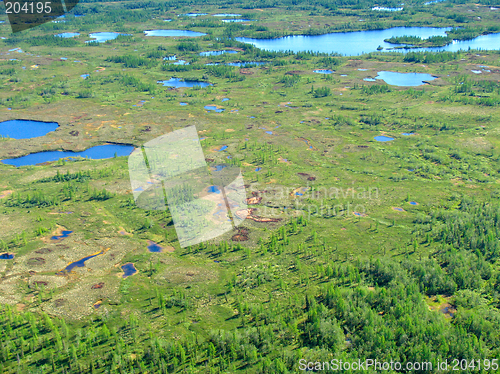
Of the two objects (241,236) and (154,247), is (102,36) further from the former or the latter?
(241,236)

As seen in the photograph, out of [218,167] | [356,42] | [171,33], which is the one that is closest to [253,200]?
[218,167]

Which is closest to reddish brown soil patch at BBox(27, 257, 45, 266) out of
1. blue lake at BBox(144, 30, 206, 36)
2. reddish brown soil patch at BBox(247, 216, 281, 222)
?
reddish brown soil patch at BBox(247, 216, 281, 222)

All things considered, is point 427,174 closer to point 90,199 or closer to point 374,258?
point 374,258

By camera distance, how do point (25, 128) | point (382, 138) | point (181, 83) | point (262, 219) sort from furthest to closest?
point (181, 83)
point (25, 128)
point (382, 138)
point (262, 219)

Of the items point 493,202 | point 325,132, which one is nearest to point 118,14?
point 325,132

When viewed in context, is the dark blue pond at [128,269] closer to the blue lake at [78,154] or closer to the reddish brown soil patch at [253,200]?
the reddish brown soil patch at [253,200]
